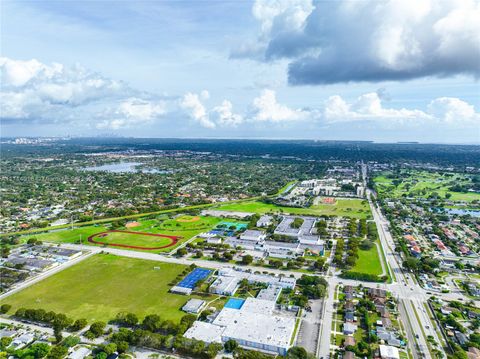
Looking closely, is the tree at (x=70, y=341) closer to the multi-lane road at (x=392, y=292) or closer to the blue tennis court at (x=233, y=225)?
the multi-lane road at (x=392, y=292)

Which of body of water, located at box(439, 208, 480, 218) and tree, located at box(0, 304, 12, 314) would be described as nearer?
tree, located at box(0, 304, 12, 314)

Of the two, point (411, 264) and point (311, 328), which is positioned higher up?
point (411, 264)

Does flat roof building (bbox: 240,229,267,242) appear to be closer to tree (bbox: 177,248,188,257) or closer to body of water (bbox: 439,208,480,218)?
tree (bbox: 177,248,188,257)

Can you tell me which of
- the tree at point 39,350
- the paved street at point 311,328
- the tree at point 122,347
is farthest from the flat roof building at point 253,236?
the tree at point 39,350

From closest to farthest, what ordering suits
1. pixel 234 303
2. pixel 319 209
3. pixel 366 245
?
1. pixel 234 303
2. pixel 366 245
3. pixel 319 209

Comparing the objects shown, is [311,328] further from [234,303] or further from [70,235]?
[70,235]

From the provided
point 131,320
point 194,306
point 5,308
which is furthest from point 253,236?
point 5,308

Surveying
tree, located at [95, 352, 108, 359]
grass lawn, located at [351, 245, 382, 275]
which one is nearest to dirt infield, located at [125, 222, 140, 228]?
tree, located at [95, 352, 108, 359]
